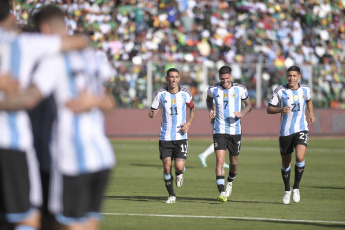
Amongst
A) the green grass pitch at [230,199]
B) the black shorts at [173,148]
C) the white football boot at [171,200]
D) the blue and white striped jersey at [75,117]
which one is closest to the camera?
the blue and white striped jersey at [75,117]

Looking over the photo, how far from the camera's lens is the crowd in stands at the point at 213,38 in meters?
30.0

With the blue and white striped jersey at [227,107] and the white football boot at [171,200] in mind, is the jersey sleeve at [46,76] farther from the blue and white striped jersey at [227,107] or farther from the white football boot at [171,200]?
the blue and white striped jersey at [227,107]

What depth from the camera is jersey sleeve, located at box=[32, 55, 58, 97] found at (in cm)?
486

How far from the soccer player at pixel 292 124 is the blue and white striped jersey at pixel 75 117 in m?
7.72

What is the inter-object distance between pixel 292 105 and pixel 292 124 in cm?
34

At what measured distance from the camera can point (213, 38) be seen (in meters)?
32.1

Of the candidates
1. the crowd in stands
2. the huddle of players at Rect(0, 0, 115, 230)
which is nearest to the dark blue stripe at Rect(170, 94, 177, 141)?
the huddle of players at Rect(0, 0, 115, 230)

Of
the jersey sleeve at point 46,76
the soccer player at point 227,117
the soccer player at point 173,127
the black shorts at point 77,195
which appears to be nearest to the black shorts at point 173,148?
the soccer player at point 173,127

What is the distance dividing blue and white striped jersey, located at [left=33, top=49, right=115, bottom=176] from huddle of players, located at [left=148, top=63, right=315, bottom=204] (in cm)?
749

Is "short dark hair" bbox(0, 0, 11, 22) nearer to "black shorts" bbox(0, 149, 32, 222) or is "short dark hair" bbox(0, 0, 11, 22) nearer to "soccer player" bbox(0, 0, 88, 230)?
"soccer player" bbox(0, 0, 88, 230)

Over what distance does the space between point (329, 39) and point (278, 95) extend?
894 inches

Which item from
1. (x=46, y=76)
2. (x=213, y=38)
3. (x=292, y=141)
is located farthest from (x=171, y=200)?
(x=213, y=38)

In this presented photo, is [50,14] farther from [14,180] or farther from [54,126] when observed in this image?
[14,180]

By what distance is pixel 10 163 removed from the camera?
17.5ft
